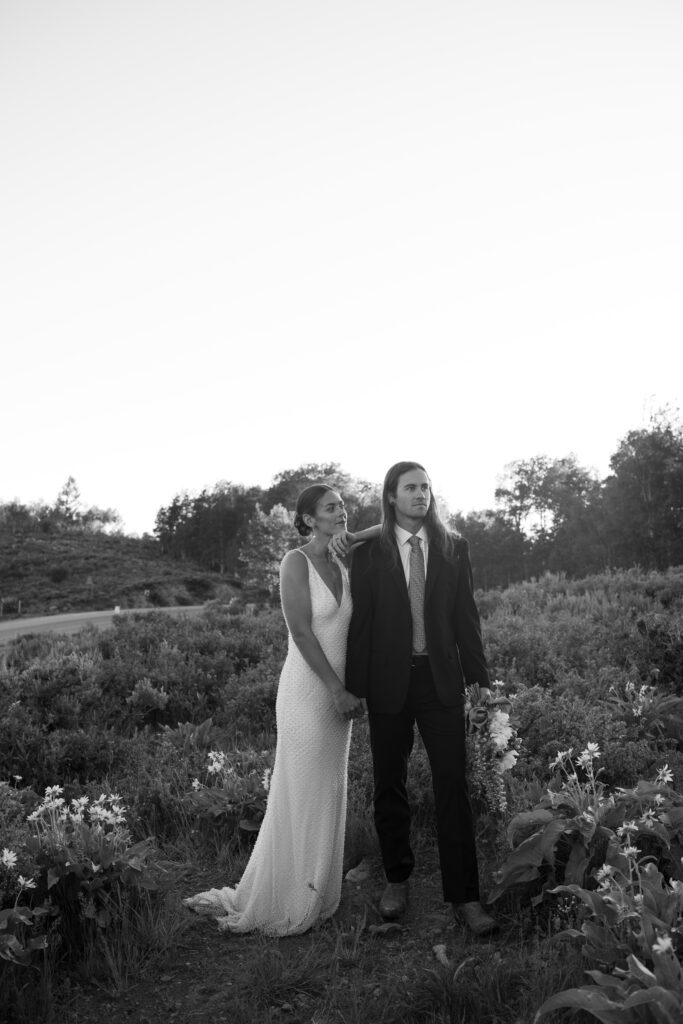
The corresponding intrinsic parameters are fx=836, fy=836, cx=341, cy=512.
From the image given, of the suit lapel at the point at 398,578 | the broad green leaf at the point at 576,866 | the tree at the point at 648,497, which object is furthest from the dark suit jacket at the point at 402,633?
the tree at the point at 648,497

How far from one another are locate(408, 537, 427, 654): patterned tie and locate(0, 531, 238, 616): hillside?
28.2m

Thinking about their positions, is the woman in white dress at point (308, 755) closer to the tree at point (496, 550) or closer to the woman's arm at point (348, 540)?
the woman's arm at point (348, 540)

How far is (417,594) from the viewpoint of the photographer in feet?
14.0

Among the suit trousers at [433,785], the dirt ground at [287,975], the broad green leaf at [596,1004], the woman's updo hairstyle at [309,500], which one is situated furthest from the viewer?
the woman's updo hairstyle at [309,500]

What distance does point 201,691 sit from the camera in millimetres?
9570

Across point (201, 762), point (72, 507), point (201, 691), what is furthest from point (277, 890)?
point (72, 507)

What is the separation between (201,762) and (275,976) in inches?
136

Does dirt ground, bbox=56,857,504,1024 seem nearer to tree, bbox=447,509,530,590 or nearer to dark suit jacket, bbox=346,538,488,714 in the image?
dark suit jacket, bbox=346,538,488,714

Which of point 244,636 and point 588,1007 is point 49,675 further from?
point 588,1007

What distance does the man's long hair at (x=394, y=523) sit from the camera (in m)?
4.29

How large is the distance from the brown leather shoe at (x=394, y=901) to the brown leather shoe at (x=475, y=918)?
315 millimetres

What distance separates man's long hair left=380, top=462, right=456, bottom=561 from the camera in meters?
4.29

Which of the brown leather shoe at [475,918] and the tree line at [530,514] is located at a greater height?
the tree line at [530,514]

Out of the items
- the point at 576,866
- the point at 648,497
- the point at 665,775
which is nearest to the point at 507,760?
the point at 576,866
